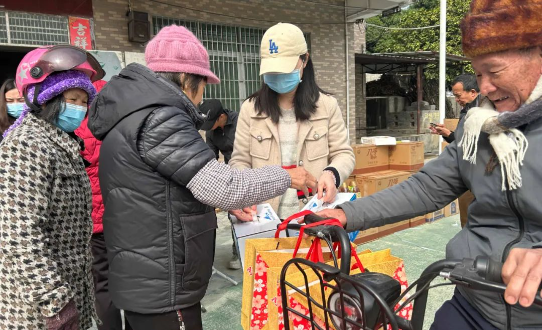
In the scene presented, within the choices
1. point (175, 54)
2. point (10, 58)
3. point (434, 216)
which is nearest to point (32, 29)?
point (10, 58)

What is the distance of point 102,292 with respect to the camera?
2.59 meters

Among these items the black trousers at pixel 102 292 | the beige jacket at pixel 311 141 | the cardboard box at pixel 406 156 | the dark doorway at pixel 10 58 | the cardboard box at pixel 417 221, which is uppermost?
the dark doorway at pixel 10 58

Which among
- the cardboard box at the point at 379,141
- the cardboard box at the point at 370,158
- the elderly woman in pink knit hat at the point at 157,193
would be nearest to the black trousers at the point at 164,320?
the elderly woman in pink knit hat at the point at 157,193

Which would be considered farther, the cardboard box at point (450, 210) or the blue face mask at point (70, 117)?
the cardboard box at point (450, 210)

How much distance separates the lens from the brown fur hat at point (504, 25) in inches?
41.4

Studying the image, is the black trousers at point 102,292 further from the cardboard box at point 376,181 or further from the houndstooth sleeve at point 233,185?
the cardboard box at point 376,181

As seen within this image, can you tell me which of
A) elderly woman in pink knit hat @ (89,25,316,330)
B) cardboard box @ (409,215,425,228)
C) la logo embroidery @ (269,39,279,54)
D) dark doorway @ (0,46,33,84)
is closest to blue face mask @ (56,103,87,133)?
elderly woman in pink knit hat @ (89,25,316,330)

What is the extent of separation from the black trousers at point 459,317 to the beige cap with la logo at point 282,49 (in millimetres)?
1359

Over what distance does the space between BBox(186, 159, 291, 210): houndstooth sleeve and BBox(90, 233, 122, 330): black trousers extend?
1.52 m

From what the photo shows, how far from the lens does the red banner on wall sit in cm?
641

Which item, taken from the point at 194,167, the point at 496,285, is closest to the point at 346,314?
the point at 496,285

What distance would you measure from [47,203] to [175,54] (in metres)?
0.77

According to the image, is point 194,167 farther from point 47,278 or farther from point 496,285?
point 496,285

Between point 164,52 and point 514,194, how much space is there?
4.37 ft
